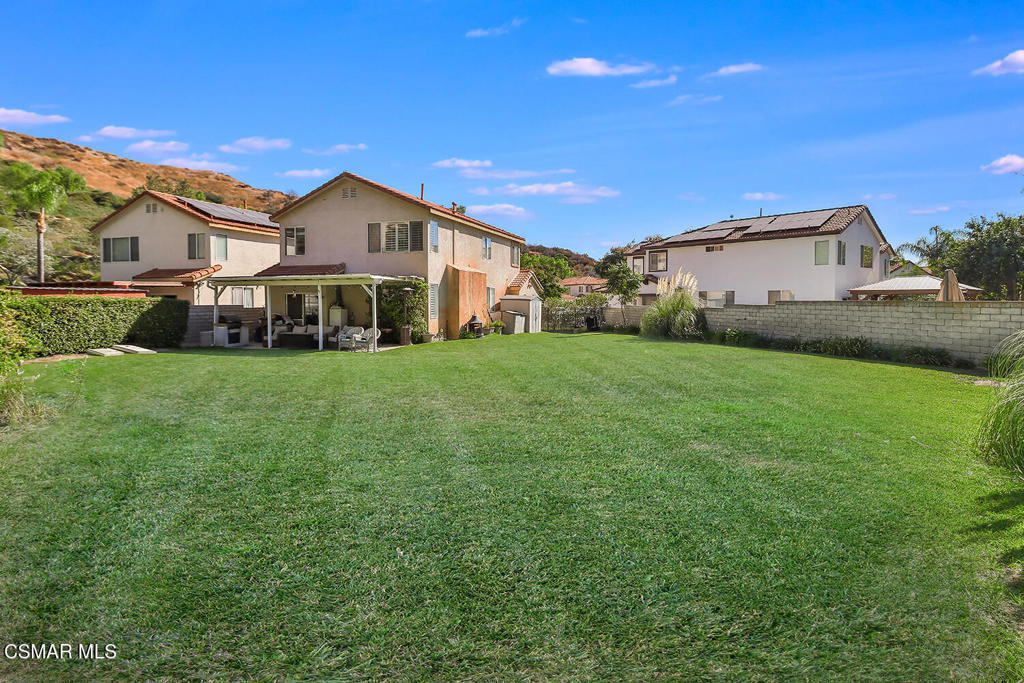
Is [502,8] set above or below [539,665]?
above

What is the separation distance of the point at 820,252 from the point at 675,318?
1093 cm

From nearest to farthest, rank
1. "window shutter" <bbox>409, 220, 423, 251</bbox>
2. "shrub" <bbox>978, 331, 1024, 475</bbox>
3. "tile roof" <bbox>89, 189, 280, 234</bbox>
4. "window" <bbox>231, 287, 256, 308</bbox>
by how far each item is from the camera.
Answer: "shrub" <bbox>978, 331, 1024, 475</bbox>
"window shutter" <bbox>409, 220, 423, 251</bbox>
"tile roof" <bbox>89, 189, 280, 234</bbox>
"window" <bbox>231, 287, 256, 308</bbox>

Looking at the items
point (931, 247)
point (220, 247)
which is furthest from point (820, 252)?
point (220, 247)

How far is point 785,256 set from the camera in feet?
89.2

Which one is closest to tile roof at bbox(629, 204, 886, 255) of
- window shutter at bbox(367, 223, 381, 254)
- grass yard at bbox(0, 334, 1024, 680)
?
window shutter at bbox(367, 223, 381, 254)

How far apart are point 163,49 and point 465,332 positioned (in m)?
19.9

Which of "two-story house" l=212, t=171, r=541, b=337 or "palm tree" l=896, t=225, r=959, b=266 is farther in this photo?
"palm tree" l=896, t=225, r=959, b=266

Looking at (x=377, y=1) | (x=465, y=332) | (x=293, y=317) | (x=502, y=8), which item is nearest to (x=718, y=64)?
(x=502, y=8)

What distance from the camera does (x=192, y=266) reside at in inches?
950

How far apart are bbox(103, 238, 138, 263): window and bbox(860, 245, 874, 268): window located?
36.5 meters

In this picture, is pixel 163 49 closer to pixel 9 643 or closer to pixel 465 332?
pixel 465 332

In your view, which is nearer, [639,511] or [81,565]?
[81,565]

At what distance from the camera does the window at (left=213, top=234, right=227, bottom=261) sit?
23.9 m

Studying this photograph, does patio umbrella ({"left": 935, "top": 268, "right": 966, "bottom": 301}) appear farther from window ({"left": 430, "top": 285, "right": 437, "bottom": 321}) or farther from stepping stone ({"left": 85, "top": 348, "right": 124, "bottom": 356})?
stepping stone ({"left": 85, "top": 348, "right": 124, "bottom": 356})
